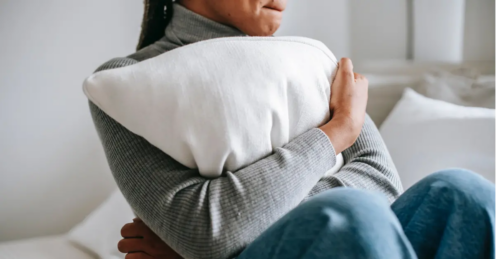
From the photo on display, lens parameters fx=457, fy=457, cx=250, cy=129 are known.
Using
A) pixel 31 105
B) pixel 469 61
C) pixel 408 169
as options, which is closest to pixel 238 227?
pixel 408 169

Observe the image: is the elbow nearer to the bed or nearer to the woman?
the woman

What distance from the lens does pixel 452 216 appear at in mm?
570

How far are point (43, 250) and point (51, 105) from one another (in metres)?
0.47

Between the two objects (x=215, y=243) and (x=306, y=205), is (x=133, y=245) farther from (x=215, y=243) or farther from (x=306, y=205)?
(x=306, y=205)

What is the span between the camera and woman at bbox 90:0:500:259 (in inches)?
20.3

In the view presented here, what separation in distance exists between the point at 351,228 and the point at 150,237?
1.36 ft

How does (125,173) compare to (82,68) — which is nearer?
(125,173)

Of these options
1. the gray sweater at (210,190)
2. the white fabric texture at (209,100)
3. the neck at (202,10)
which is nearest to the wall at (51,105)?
the neck at (202,10)

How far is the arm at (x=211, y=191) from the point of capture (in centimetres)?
62

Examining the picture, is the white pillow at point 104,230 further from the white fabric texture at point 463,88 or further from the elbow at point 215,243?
the white fabric texture at point 463,88

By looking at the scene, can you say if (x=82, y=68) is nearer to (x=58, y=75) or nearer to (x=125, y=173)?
(x=58, y=75)

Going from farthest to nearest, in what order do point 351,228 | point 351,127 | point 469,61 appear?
point 469,61 < point 351,127 < point 351,228

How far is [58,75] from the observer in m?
1.38

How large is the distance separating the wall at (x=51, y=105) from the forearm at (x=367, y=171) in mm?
894
